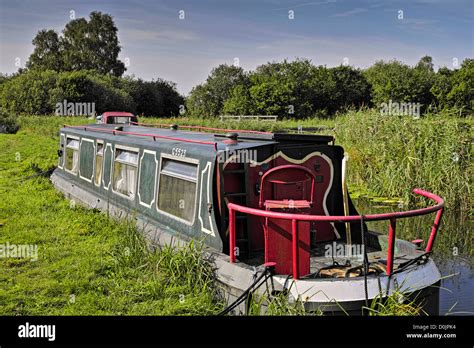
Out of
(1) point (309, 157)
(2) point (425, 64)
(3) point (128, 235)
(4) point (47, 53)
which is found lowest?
(3) point (128, 235)

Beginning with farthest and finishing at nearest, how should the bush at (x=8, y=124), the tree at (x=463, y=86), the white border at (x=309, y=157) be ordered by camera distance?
the tree at (x=463, y=86), the bush at (x=8, y=124), the white border at (x=309, y=157)

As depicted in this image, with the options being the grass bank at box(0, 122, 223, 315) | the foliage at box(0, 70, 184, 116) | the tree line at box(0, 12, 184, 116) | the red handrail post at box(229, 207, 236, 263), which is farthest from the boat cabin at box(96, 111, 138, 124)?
the tree line at box(0, 12, 184, 116)

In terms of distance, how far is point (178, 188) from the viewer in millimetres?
5633

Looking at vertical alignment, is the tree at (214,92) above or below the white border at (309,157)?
above

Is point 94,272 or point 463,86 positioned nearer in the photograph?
point 94,272

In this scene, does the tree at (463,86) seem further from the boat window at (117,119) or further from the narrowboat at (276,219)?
the narrowboat at (276,219)

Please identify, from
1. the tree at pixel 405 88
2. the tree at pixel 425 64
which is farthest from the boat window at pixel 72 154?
the tree at pixel 425 64

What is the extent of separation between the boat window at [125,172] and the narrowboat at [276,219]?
1.7 inches

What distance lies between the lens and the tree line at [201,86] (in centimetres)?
2886

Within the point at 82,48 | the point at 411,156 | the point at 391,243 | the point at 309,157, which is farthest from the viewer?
the point at 82,48

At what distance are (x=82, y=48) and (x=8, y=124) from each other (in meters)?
19.4

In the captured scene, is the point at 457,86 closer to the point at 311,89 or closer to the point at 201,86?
the point at 311,89

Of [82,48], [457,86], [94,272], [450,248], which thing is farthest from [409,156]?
[82,48]
